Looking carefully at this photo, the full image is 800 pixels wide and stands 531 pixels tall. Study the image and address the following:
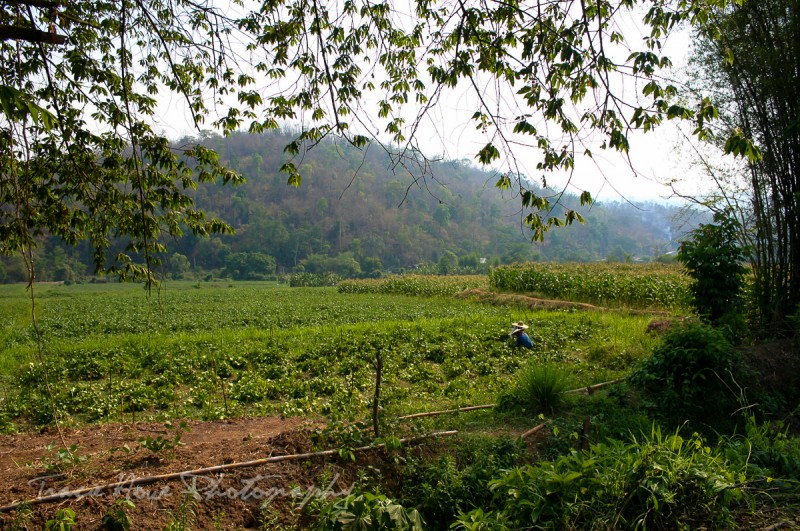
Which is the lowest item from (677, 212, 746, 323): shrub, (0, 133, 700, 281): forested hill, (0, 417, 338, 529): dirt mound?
(0, 417, 338, 529): dirt mound

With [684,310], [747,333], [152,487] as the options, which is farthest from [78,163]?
[684,310]

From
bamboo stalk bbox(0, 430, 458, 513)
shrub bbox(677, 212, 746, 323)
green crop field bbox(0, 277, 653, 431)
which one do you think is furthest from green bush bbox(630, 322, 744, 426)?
bamboo stalk bbox(0, 430, 458, 513)

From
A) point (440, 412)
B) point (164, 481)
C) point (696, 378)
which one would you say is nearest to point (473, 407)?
point (440, 412)

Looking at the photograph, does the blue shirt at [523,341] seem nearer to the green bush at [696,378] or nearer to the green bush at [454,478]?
the green bush at [696,378]

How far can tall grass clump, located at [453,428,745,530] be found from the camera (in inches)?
117

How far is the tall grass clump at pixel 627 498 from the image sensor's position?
9.78 feet

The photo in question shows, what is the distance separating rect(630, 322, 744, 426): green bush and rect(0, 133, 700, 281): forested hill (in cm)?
7281

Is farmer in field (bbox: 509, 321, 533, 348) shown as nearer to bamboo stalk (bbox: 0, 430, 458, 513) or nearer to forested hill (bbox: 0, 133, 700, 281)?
bamboo stalk (bbox: 0, 430, 458, 513)

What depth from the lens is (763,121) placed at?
328 inches

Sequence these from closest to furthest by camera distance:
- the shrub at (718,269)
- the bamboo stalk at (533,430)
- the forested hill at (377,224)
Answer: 1. the bamboo stalk at (533,430)
2. the shrub at (718,269)
3. the forested hill at (377,224)

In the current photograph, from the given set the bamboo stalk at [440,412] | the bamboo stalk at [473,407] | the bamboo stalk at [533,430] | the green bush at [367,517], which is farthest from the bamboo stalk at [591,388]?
the green bush at [367,517]

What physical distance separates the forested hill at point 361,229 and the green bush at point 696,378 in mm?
72814

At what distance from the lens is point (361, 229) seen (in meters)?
102

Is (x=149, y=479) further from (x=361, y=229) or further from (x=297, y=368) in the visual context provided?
(x=361, y=229)
